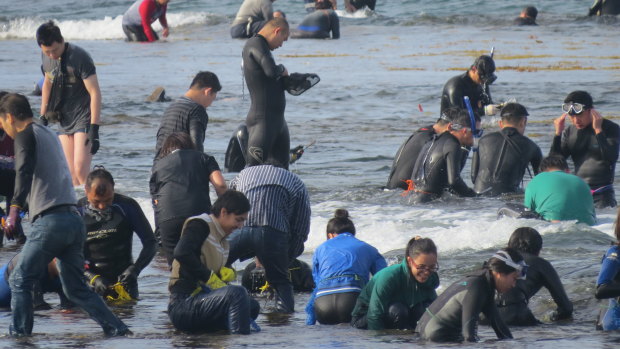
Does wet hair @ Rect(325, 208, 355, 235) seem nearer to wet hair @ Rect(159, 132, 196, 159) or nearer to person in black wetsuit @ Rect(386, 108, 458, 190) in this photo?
wet hair @ Rect(159, 132, 196, 159)

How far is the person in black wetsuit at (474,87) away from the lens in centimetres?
1306

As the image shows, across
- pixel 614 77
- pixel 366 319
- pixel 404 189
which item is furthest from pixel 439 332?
pixel 614 77

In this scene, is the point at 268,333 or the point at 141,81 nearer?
the point at 268,333

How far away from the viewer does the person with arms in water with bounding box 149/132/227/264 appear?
26.9 feet

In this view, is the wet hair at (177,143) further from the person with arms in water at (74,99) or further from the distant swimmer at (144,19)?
the distant swimmer at (144,19)

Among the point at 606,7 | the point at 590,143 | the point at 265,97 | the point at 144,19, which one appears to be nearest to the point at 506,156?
the point at 590,143

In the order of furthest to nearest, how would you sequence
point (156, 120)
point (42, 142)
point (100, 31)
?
point (100, 31)
point (156, 120)
point (42, 142)

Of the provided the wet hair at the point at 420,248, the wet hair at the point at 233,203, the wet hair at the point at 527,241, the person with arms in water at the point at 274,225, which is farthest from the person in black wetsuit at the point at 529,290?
the wet hair at the point at 233,203

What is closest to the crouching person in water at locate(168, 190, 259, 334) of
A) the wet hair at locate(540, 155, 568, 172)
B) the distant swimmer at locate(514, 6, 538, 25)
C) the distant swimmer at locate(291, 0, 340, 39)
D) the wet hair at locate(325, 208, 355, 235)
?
the wet hair at locate(325, 208, 355, 235)

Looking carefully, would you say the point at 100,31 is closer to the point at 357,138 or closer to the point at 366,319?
the point at 357,138

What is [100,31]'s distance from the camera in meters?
36.6

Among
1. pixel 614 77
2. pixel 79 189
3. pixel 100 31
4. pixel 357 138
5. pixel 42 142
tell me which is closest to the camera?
pixel 42 142

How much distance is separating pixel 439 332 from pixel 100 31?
102 feet

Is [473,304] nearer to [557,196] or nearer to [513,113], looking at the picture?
[557,196]
